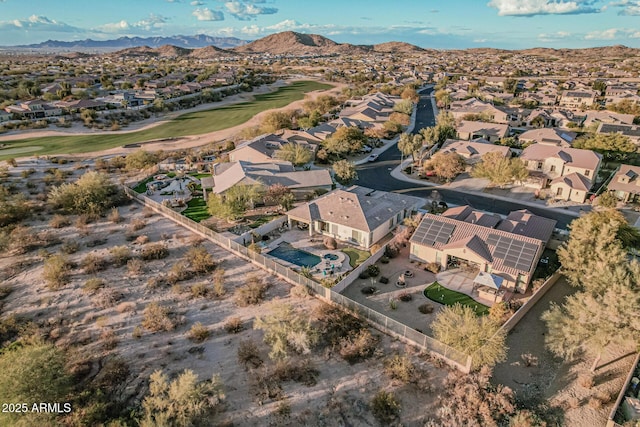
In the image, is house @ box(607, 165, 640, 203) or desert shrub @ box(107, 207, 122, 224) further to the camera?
house @ box(607, 165, 640, 203)

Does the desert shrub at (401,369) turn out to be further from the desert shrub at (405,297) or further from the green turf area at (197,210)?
the green turf area at (197,210)

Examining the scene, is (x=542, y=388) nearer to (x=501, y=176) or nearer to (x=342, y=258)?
(x=342, y=258)

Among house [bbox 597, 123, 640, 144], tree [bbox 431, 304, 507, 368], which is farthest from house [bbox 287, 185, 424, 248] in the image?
house [bbox 597, 123, 640, 144]

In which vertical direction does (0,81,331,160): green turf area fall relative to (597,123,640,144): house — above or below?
below

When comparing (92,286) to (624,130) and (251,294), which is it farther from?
(624,130)

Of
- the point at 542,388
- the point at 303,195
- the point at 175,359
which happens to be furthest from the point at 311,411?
the point at 303,195

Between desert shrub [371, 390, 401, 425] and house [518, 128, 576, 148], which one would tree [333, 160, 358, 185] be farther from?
house [518, 128, 576, 148]

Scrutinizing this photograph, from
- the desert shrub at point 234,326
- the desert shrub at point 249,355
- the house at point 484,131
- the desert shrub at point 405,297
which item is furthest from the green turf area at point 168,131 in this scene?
the desert shrub at point 405,297
